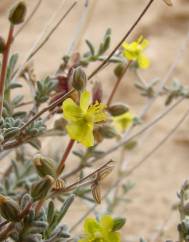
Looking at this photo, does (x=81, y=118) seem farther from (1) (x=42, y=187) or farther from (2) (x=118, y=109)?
(2) (x=118, y=109)

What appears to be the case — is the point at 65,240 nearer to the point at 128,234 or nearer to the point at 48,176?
the point at 48,176

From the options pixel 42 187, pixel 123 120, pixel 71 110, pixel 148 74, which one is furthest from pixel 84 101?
pixel 148 74

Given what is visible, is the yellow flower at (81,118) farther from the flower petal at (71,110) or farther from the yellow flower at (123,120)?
the yellow flower at (123,120)

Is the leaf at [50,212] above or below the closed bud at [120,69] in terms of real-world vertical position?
below

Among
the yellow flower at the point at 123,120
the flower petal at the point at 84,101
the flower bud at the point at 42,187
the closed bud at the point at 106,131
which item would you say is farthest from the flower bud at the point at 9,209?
the yellow flower at the point at 123,120

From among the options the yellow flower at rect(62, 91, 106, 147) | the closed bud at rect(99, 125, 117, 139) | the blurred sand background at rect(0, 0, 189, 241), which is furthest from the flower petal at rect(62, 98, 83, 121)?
the blurred sand background at rect(0, 0, 189, 241)

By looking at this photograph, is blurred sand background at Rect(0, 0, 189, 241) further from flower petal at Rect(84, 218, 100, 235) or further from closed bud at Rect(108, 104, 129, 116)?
flower petal at Rect(84, 218, 100, 235)
